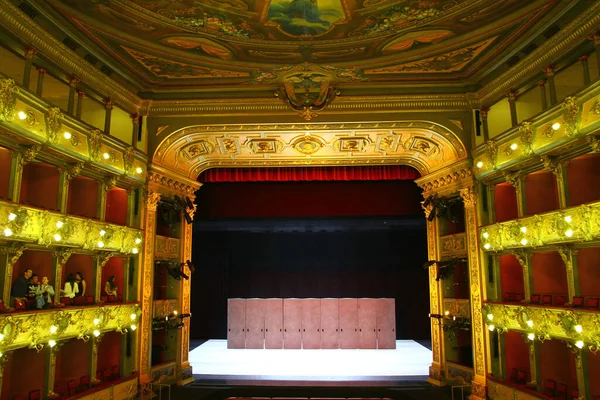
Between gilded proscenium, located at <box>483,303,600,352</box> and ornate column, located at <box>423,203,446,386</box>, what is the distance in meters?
2.29

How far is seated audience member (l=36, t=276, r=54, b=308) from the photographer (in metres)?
8.88

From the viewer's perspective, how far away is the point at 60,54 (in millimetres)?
9484

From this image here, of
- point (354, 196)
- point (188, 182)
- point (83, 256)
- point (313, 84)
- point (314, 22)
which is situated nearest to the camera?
point (314, 22)

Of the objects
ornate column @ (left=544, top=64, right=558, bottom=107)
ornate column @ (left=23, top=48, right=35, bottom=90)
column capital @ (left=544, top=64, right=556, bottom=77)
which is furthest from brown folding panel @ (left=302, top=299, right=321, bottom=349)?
ornate column @ (left=23, top=48, right=35, bottom=90)

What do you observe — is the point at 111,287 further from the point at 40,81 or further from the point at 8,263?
the point at 40,81

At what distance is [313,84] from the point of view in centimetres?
1217

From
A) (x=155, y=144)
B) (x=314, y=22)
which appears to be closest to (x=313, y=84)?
(x=314, y=22)

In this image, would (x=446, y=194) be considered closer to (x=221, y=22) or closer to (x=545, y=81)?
(x=545, y=81)

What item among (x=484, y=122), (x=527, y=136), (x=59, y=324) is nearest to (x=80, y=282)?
(x=59, y=324)

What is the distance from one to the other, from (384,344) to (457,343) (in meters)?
5.29

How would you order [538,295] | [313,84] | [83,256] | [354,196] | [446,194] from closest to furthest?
[538,295] → [83,256] → [313,84] → [446,194] → [354,196]

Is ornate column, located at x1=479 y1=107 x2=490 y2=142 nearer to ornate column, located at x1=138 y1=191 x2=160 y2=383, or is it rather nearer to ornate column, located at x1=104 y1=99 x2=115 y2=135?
ornate column, located at x1=138 y1=191 x2=160 y2=383

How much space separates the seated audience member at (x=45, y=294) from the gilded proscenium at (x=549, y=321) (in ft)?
32.2

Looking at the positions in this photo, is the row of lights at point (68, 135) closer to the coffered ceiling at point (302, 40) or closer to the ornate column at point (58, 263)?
the coffered ceiling at point (302, 40)
